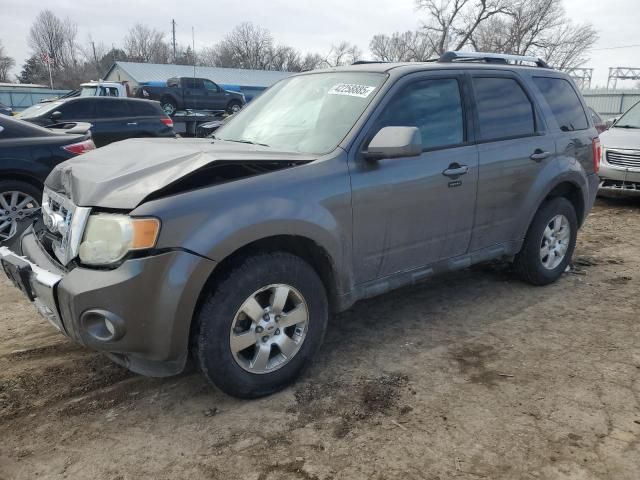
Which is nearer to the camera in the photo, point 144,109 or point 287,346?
point 287,346

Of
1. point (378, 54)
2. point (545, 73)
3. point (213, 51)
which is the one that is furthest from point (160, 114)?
point (213, 51)

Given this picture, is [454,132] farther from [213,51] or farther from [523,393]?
[213,51]

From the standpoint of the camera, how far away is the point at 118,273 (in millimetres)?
2459

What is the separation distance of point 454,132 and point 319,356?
1.87m

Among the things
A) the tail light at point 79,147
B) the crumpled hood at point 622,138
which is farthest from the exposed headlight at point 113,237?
the crumpled hood at point 622,138

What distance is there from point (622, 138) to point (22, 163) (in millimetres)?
8874

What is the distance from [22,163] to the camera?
5.62m

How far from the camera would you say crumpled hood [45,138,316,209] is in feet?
8.59

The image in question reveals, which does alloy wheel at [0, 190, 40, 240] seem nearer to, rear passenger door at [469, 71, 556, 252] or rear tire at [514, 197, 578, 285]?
rear passenger door at [469, 71, 556, 252]

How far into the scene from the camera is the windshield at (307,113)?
11.0ft

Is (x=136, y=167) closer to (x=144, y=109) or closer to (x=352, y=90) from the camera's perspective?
(x=352, y=90)

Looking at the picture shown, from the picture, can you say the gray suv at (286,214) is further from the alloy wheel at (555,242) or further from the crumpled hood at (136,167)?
the alloy wheel at (555,242)

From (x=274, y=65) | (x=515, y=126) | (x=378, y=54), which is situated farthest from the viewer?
(x=274, y=65)

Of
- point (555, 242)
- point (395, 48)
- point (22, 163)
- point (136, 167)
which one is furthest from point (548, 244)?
point (395, 48)
